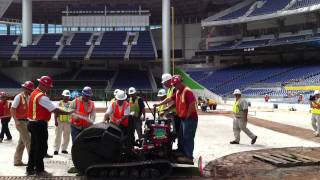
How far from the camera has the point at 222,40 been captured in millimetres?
65500

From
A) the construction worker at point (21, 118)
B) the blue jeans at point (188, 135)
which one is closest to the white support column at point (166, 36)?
the construction worker at point (21, 118)

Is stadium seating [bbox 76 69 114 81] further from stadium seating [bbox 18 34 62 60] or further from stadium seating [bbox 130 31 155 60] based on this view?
stadium seating [bbox 130 31 155 60]

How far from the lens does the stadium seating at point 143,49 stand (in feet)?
203

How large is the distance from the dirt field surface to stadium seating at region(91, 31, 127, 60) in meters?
52.1

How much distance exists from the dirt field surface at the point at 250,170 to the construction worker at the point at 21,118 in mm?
4198

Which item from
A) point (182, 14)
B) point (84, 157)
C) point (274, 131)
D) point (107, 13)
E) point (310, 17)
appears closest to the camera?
point (84, 157)

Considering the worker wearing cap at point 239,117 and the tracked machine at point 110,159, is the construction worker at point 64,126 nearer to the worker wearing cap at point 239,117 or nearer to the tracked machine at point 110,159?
the tracked machine at point 110,159

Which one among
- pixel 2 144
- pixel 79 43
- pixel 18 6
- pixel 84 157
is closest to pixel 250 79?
pixel 79 43

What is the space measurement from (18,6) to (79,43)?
10745 mm

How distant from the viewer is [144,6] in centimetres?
6612

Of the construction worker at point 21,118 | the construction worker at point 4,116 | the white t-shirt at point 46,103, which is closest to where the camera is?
the white t-shirt at point 46,103

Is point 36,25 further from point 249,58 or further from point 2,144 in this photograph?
point 2,144

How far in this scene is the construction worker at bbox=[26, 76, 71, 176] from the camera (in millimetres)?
8812

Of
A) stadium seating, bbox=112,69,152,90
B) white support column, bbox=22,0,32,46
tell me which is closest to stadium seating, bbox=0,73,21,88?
white support column, bbox=22,0,32,46
